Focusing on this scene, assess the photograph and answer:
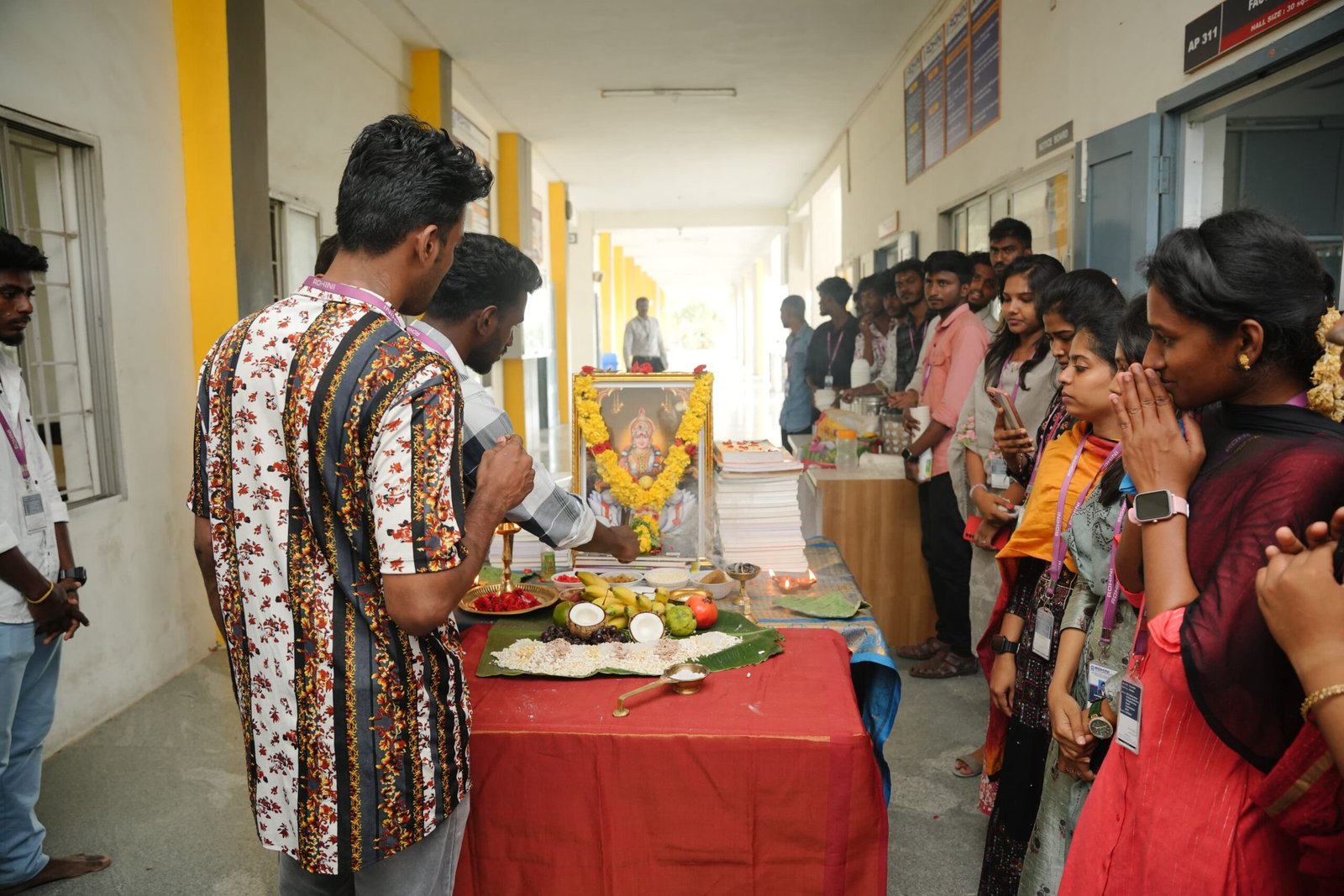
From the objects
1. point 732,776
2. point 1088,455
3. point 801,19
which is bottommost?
point 732,776

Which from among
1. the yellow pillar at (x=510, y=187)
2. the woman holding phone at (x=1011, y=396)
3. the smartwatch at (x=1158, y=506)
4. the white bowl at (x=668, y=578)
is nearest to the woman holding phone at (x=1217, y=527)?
the smartwatch at (x=1158, y=506)

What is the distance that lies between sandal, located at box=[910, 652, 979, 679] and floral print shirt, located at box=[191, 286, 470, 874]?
2.98 metres

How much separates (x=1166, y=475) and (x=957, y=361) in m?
2.69

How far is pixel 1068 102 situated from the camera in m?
4.29

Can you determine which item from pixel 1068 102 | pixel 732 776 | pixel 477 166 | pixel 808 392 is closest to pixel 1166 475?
pixel 732 776

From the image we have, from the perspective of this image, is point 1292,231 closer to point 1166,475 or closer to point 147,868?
point 1166,475

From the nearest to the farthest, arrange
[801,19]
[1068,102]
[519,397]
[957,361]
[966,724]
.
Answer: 1. [966,724]
2. [957,361]
3. [1068,102]
4. [801,19]
5. [519,397]

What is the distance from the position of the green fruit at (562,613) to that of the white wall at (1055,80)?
2559mm

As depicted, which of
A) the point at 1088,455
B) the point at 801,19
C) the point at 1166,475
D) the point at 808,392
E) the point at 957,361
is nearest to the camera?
the point at 1166,475

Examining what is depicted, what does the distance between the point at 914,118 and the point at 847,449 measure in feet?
13.0

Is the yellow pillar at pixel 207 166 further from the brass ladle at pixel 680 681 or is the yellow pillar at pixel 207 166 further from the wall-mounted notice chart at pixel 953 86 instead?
the wall-mounted notice chart at pixel 953 86

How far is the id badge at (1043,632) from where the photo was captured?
196 centimetres

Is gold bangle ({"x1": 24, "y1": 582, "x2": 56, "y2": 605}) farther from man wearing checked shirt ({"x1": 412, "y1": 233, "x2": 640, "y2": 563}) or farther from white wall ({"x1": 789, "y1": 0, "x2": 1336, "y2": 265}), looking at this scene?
white wall ({"x1": 789, "y1": 0, "x2": 1336, "y2": 265})

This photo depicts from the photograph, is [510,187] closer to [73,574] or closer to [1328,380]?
[73,574]
